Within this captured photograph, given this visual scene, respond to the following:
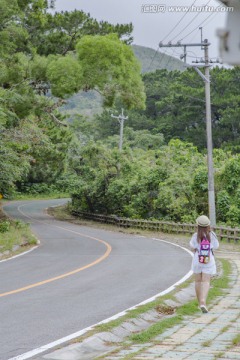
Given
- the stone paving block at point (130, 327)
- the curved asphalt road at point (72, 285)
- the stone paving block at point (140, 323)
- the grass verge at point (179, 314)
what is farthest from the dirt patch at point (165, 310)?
the stone paving block at point (130, 327)

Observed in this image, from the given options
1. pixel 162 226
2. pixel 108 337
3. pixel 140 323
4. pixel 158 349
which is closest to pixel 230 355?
pixel 158 349

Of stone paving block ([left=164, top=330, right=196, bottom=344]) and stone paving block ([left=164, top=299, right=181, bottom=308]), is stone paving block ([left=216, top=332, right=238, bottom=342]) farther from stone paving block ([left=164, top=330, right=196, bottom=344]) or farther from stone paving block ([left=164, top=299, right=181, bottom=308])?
stone paving block ([left=164, top=299, right=181, bottom=308])

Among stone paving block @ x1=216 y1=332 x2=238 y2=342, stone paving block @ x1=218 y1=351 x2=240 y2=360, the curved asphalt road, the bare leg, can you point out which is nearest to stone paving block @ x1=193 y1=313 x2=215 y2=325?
the bare leg

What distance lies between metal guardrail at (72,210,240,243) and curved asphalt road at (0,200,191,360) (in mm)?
3926

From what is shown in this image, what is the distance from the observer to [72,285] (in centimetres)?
1309

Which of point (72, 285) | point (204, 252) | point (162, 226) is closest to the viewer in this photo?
point (204, 252)

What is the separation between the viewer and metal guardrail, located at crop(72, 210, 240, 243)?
2770 centimetres

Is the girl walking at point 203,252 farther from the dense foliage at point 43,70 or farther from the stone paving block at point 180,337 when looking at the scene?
the dense foliage at point 43,70

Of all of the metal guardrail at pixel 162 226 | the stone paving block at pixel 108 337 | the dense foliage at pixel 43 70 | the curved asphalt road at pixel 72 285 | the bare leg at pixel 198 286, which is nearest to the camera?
the stone paving block at pixel 108 337

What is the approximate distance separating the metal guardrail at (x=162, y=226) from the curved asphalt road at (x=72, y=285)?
3926mm

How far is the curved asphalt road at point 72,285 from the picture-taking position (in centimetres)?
843

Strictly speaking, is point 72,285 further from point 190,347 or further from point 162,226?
point 162,226

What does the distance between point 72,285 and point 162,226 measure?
2243 cm

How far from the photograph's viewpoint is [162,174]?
39156mm
